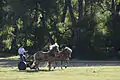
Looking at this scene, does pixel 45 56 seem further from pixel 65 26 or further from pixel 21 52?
pixel 65 26

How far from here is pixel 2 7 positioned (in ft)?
190

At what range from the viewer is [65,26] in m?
57.9

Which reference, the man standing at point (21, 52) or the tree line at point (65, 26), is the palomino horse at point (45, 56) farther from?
the tree line at point (65, 26)

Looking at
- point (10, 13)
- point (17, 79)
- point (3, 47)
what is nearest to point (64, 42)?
point (10, 13)

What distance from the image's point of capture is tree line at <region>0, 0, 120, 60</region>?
158 feet

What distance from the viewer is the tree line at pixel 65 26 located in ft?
158

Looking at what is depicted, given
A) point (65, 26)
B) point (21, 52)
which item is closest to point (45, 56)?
point (21, 52)

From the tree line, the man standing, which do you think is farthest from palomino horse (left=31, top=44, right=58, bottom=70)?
the tree line

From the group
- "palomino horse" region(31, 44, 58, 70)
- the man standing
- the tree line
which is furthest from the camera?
the tree line

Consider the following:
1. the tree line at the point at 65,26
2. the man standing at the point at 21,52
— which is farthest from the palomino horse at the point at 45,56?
the tree line at the point at 65,26

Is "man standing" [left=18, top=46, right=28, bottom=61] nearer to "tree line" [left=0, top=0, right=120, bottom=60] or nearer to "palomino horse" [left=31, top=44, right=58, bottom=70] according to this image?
"palomino horse" [left=31, top=44, right=58, bottom=70]

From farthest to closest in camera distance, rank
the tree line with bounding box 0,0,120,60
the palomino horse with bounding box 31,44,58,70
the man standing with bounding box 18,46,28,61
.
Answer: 1. the tree line with bounding box 0,0,120,60
2. the man standing with bounding box 18,46,28,61
3. the palomino horse with bounding box 31,44,58,70

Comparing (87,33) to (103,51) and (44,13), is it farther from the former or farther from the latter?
(44,13)

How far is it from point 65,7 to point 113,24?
13293 millimetres
